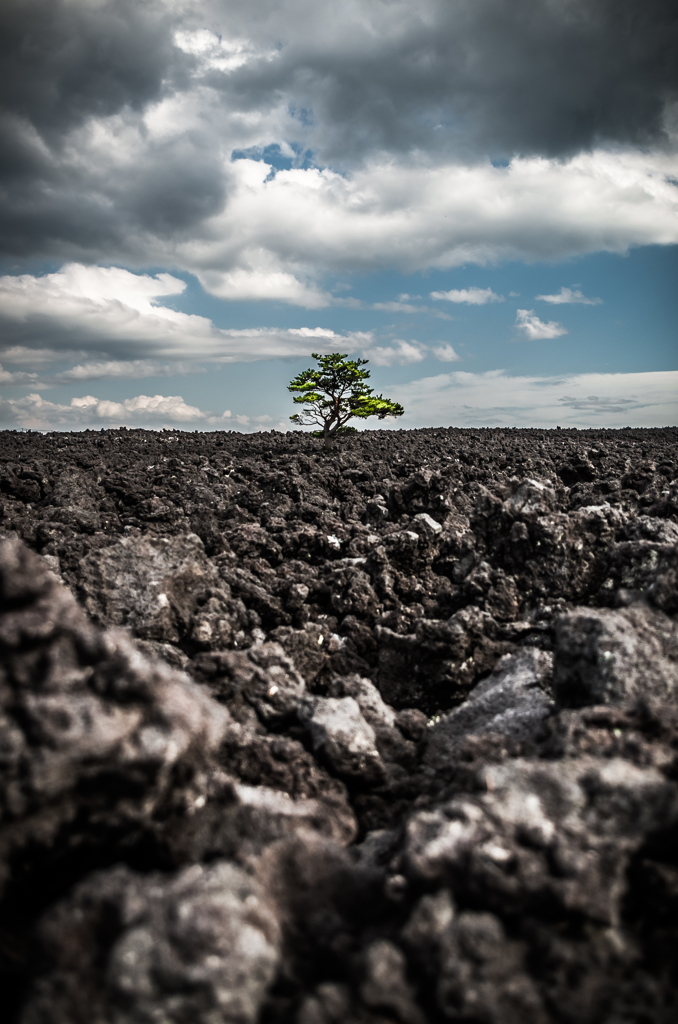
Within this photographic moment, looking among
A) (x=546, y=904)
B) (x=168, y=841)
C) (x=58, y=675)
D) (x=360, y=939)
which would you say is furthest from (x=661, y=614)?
(x=58, y=675)

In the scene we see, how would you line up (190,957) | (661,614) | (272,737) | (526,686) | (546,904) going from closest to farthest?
(190,957) < (546,904) < (272,737) < (661,614) < (526,686)

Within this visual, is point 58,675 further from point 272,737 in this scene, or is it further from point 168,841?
point 272,737

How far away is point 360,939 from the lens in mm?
3090

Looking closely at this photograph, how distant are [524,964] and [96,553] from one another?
7.02 meters

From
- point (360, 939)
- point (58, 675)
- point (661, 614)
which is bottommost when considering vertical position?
point (360, 939)

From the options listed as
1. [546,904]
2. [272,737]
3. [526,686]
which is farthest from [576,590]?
[546,904]

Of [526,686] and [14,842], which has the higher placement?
[14,842]

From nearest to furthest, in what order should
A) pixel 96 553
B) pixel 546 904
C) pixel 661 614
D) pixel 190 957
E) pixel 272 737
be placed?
pixel 190 957, pixel 546 904, pixel 272 737, pixel 661 614, pixel 96 553

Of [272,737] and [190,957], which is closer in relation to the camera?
[190,957]

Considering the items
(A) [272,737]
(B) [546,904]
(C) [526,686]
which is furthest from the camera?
(C) [526,686]

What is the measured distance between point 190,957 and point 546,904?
5.77 ft

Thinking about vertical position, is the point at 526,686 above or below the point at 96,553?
below

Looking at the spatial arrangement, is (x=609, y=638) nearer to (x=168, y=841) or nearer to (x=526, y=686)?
(x=526, y=686)

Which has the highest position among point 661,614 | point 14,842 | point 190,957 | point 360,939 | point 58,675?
point 58,675
